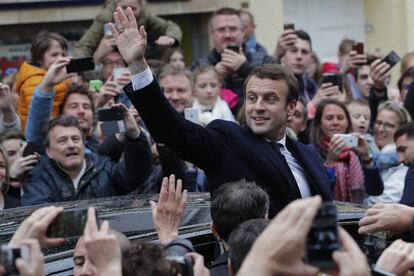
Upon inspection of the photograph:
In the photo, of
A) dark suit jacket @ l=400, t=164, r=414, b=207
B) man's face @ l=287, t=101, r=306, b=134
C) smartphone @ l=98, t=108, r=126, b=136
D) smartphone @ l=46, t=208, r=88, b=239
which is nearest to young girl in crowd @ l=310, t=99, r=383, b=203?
man's face @ l=287, t=101, r=306, b=134

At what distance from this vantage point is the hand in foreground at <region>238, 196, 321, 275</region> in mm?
3098

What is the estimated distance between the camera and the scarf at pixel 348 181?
888 centimetres

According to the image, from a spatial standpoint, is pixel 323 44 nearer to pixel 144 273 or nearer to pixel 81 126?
pixel 81 126

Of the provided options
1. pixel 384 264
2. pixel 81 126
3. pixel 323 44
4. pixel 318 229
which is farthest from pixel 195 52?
pixel 318 229

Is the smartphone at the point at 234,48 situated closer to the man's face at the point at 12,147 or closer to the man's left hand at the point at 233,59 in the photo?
the man's left hand at the point at 233,59

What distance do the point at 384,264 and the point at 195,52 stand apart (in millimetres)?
10515

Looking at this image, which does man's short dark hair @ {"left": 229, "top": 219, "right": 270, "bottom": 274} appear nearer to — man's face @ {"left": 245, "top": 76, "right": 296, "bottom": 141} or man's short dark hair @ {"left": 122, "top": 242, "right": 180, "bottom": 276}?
man's short dark hair @ {"left": 122, "top": 242, "right": 180, "bottom": 276}

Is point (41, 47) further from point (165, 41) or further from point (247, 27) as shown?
point (247, 27)

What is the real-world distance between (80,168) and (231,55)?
241 cm

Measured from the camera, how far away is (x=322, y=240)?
10.2 ft

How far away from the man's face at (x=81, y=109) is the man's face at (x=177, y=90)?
2.18 ft

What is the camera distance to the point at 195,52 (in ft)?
47.6

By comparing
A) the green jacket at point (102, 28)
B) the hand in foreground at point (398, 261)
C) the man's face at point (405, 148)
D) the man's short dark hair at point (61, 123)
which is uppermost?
the green jacket at point (102, 28)

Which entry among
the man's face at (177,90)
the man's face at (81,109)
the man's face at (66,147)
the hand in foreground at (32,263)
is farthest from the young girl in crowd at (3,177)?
the hand in foreground at (32,263)
